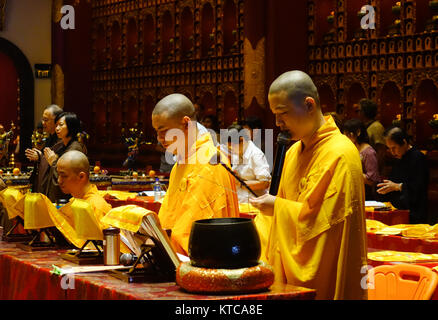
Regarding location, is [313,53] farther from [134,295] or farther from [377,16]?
[134,295]

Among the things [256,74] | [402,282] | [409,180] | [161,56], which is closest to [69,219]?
[402,282]

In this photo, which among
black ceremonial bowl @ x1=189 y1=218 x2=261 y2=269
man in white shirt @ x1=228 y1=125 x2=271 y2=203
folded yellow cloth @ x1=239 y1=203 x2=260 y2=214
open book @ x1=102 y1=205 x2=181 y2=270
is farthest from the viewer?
man in white shirt @ x1=228 y1=125 x2=271 y2=203

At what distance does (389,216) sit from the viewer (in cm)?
532

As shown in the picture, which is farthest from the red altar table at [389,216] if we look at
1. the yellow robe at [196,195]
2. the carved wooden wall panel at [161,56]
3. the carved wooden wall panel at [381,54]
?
the carved wooden wall panel at [161,56]

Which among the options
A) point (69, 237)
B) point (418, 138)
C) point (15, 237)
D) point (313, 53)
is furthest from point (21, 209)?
point (313, 53)

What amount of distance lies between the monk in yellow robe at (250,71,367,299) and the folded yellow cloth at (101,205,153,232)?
0.43 metres

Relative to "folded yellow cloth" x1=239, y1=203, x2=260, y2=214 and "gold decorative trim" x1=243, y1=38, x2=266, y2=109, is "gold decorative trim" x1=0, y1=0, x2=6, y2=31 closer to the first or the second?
"gold decorative trim" x1=243, y1=38, x2=266, y2=109

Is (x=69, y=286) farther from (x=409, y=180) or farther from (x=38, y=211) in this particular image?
(x=409, y=180)

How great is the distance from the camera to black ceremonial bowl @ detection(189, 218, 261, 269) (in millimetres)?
2152

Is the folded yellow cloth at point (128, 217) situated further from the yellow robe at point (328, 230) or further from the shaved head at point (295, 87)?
the shaved head at point (295, 87)

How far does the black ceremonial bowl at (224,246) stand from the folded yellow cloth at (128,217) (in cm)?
31

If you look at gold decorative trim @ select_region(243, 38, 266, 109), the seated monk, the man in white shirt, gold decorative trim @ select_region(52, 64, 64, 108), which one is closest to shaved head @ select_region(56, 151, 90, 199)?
the seated monk

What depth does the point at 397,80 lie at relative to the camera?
8797mm

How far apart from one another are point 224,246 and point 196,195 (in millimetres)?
1086
